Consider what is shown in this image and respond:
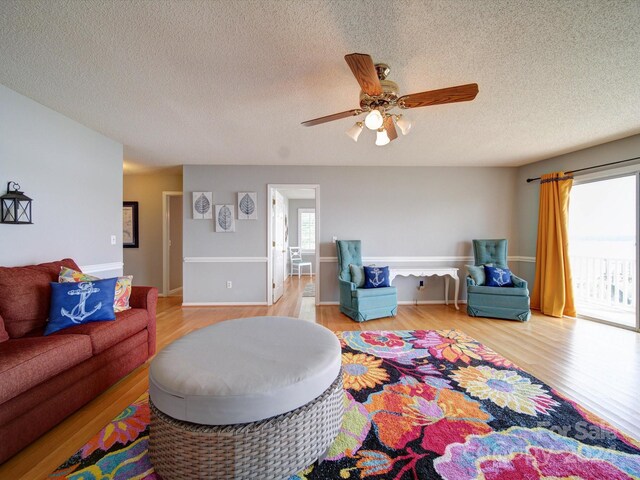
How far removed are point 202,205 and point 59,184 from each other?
188cm

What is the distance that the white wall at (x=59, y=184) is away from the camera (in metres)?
2.09

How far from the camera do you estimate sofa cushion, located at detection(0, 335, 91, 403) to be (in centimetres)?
126

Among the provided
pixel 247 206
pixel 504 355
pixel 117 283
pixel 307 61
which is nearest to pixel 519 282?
pixel 504 355

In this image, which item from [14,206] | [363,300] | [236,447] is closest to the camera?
[236,447]

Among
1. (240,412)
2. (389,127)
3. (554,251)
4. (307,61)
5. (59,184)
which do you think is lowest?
(240,412)

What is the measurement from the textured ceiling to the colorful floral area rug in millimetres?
2352

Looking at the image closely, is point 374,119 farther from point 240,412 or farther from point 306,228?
point 306,228

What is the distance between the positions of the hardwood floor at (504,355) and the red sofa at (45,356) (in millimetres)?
101

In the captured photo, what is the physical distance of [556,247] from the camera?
3832 millimetres

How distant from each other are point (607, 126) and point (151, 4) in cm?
433

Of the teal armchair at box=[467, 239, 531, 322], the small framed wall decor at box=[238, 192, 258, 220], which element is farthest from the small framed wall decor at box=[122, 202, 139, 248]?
the teal armchair at box=[467, 239, 531, 322]

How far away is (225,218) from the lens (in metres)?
4.29

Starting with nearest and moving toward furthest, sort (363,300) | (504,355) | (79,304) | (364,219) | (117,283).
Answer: (79,304), (117,283), (504,355), (363,300), (364,219)

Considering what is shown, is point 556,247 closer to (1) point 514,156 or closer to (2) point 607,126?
(1) point 514,156
